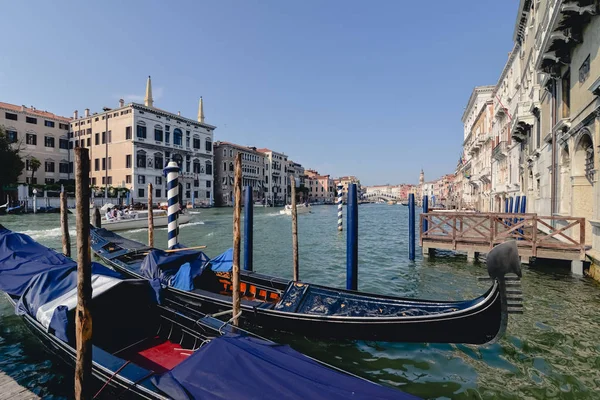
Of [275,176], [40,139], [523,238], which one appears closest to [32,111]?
[40,139]

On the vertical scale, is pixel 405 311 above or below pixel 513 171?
below

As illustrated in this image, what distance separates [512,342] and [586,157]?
18.6 feet

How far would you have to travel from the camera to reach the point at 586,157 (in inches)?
290

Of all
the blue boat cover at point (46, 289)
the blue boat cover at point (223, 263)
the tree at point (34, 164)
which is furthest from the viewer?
the tree at point (34, 164)

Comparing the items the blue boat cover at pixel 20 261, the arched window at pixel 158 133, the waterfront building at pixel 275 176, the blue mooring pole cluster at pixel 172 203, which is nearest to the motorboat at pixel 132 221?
the blue mooring pole cluster at pixel 172 203

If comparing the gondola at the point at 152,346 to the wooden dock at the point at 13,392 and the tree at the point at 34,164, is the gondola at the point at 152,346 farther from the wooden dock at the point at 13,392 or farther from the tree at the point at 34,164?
the tree at the point at 34,164

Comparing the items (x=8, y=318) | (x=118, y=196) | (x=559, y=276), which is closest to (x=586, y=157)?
(x=559, y=276)

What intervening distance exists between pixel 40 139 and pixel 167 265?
36723 millimetres

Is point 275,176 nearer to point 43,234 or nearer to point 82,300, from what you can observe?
point 43,234

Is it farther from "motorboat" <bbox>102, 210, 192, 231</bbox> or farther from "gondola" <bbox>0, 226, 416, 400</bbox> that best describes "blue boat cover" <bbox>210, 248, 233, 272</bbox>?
"motorboat" <bbox>102, 210, 192, 231</bbox>

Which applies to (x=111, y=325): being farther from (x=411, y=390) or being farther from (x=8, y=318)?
(x=411, y=390)

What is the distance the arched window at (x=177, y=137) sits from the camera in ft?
121

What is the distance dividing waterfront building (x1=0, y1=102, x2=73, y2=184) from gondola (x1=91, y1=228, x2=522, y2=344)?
3380 centimetres

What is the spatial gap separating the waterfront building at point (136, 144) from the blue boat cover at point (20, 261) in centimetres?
2813
